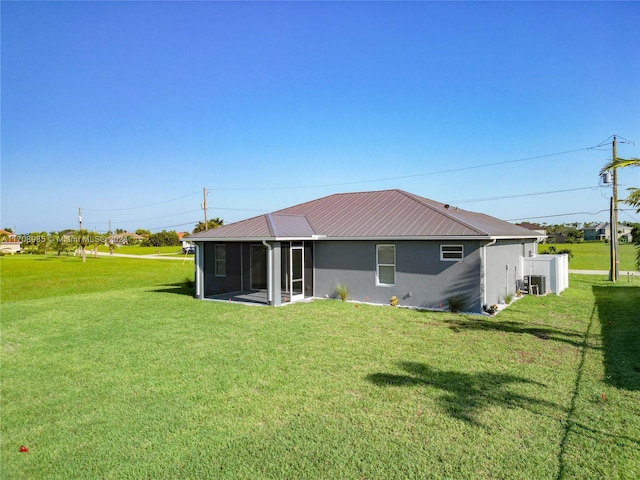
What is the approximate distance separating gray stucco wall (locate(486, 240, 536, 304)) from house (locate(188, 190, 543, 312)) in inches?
1.4

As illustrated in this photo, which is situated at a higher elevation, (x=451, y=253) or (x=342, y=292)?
(x=451, y=253)

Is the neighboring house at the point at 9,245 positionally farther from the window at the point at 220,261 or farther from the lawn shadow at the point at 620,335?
the lawn shadow at the point at 620,335

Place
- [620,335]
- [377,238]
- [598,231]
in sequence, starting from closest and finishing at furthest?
1. [620,335]
2. [377,238]
3. [598,231]

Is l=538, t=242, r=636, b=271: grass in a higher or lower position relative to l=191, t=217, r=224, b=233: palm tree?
lower

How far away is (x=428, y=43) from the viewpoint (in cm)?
1481

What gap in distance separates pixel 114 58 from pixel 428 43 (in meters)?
11.8

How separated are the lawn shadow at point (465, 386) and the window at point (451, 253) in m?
6.31

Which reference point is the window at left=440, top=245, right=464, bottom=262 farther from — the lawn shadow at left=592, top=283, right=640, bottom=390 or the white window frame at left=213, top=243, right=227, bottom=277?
the white window frame at left=213, top=243, right=227, bottom=277

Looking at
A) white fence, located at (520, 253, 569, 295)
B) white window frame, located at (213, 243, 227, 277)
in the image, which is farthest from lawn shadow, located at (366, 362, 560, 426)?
white window frame, located at (213, 243, 227, 277)

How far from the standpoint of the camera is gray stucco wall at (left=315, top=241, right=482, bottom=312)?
41.5 ft

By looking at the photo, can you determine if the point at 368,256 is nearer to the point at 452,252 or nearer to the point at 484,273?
the point at 452,252

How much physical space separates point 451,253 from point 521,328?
133 inches

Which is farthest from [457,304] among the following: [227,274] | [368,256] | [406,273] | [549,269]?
[227,274]

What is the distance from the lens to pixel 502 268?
573 inches
